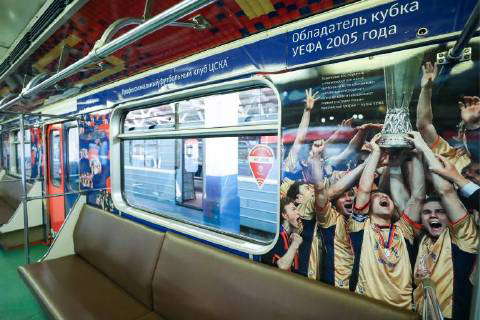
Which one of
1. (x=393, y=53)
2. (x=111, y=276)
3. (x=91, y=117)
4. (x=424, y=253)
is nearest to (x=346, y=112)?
(x=393, y=53)

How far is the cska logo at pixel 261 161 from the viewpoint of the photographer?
7.48 ft

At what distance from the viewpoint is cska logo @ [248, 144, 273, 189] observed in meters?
2.28

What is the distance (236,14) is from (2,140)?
10.0m

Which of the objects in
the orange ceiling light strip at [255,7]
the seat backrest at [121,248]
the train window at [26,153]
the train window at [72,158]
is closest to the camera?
the orange ceiling light strip at [255,7]

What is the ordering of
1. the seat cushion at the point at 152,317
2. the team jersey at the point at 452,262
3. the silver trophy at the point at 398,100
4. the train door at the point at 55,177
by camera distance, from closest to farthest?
the team jersey at the point at 452,262, the silver trophy at the point at 398,100, the seat cushion at the point at 152,317, the train door at the point at 55,177

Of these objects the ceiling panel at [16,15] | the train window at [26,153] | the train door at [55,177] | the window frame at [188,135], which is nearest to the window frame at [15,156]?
the train window at [26,153]

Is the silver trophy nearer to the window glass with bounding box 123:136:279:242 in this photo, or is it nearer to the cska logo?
the window glass with bounding box 123:136:279:242

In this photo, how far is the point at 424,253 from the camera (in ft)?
4.16

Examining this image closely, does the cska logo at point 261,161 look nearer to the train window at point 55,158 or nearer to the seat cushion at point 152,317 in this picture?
the seat cushion at point 152,317

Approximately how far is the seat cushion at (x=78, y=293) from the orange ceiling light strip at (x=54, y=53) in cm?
246

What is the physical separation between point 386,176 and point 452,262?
47 centimetres

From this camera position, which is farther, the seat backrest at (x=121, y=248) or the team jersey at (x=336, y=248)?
the seat backrest at (x=121, y=248)

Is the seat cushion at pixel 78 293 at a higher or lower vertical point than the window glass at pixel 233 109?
lower

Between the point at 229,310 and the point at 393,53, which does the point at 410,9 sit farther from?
the point at 229,310
